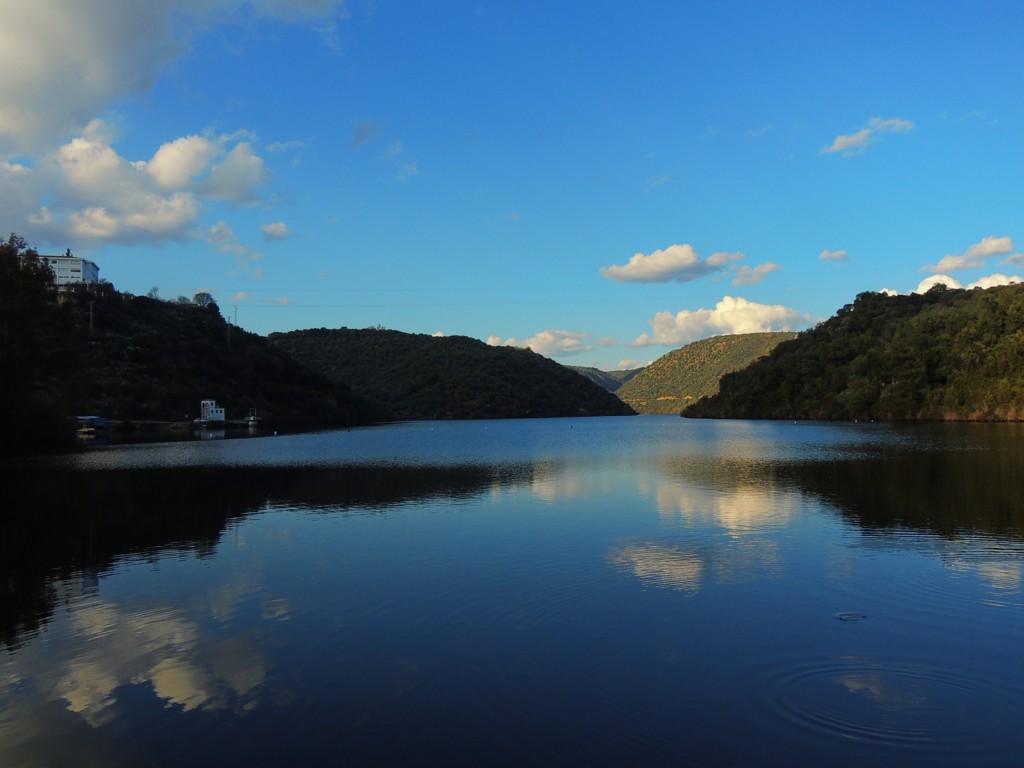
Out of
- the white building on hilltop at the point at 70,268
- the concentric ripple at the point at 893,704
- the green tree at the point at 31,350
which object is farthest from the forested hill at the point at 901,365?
the white building on hilltop at the point at 70,268

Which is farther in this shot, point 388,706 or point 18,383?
point 18,383

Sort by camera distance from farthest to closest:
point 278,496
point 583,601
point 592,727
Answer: point 278,496
point 583,601
point 592,727

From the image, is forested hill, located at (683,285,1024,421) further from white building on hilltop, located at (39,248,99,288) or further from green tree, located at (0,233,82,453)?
white building on hilltop, located at (39,248,99,288)

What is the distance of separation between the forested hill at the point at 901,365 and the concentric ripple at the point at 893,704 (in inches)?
3942

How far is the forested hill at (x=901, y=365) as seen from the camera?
3814 inches

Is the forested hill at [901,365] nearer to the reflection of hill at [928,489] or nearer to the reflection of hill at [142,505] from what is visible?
the reflection of hill at [928,489]

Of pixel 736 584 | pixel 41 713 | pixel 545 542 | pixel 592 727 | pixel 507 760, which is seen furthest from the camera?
pixel 545 542

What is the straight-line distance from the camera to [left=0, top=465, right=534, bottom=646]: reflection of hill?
14.4 m

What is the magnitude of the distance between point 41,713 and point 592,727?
19.3ft

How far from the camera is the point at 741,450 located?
51.2 m

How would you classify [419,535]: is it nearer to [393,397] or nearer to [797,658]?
[797,658]

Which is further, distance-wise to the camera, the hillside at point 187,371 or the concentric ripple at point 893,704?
the hillside at point 187,371

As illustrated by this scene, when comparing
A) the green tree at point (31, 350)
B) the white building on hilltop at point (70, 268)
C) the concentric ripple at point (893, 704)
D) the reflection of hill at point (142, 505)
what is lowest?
the concentric ripple at point (893, 704)

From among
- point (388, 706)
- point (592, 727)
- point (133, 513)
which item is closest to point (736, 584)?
point (592, 727)
